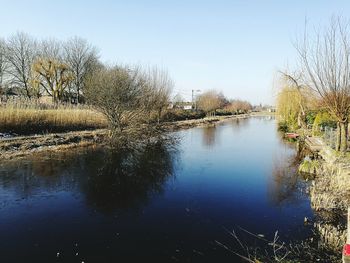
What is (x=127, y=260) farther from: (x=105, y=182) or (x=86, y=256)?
(x=105, y=182)

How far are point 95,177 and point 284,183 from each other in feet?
22.6

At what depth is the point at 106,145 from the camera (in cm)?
1938

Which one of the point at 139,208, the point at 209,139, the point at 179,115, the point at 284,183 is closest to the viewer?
the point at 139,208

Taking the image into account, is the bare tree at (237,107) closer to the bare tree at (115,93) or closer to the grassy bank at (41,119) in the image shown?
the grassy bank at (41,119)

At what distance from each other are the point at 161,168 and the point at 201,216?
586 cm

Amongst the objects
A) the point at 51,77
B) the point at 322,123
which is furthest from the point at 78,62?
the point at 322,123

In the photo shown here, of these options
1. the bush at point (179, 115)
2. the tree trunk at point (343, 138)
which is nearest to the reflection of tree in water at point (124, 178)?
the tree trunk at point (343, 138)

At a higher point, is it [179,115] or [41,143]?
[179,115]

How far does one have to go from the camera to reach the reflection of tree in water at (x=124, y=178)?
9195mm

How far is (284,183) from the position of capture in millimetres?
11781

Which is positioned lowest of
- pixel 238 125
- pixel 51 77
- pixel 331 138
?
pixel 238 125

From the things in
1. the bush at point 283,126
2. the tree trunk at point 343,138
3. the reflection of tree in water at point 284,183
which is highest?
the tree trunk at point 343,138

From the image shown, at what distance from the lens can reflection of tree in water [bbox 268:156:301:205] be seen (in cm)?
996

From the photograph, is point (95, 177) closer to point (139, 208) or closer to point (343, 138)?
point (139, 208)
